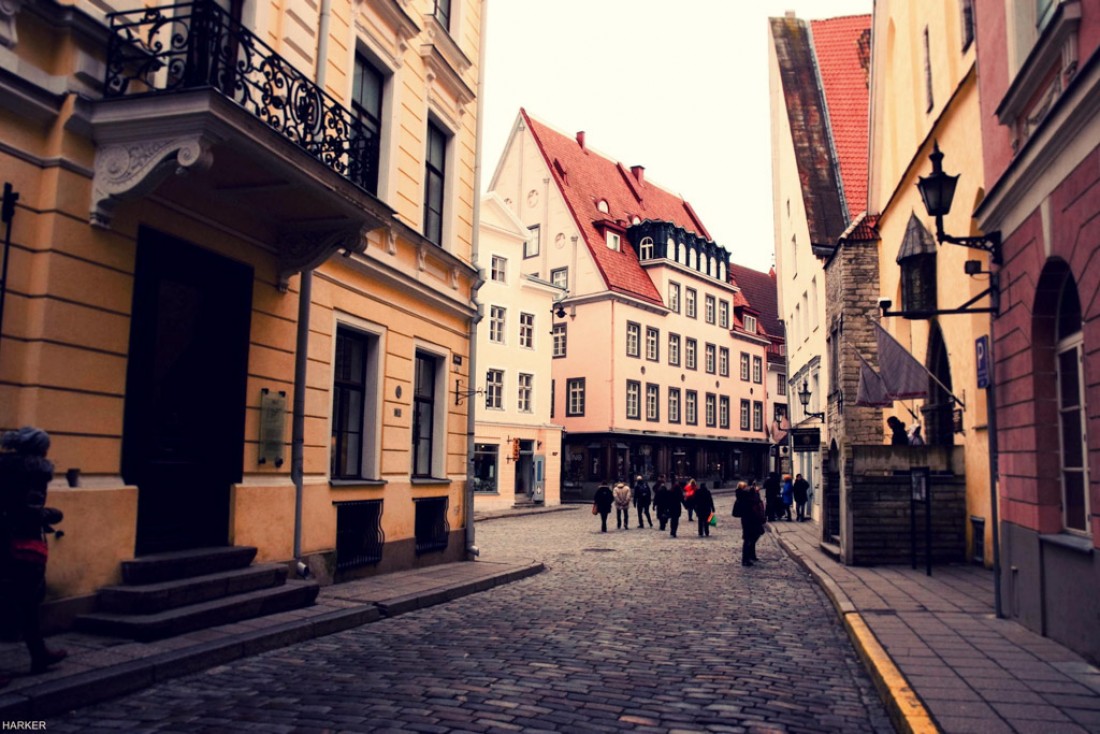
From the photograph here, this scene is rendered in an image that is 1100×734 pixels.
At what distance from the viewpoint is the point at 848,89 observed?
32.4 meters

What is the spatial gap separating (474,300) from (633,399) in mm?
31904

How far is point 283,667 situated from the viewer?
25.1ft

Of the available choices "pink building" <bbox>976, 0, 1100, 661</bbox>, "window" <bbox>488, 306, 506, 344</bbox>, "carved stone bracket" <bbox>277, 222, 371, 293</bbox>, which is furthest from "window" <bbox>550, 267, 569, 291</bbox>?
"pink building" <bbox>976, 0, 1100, 661</bbox>

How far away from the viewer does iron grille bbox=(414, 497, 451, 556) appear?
14.9m

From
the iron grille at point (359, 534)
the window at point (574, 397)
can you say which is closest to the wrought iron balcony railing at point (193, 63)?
the iron grille at point (359, 534)

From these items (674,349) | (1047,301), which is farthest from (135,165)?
(674,349)

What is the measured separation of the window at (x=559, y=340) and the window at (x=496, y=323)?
10574 millimetres

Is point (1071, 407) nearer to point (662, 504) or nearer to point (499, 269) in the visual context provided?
point (662, 504)

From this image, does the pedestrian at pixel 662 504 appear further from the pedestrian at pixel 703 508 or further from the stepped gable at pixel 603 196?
the stepped gable at pixel 603 196

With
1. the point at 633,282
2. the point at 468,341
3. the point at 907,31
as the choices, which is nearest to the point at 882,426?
the point at 907,31

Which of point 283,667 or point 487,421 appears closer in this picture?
point 283,667

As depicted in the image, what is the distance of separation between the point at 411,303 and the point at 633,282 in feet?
116

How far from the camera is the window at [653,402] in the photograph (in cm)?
4975

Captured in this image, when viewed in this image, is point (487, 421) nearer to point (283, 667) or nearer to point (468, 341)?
point (468, 341)
